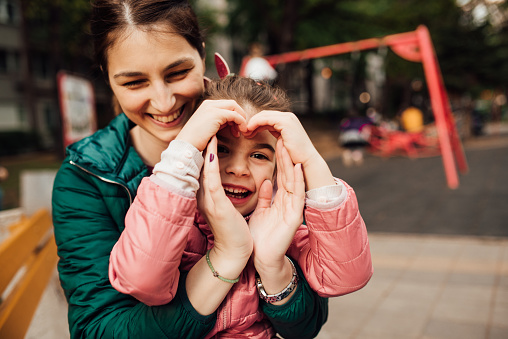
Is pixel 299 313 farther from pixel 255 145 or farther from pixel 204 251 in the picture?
pixel 255 145

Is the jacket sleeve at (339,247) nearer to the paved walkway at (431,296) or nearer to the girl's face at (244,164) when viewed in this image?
the girl's face at (244,164)

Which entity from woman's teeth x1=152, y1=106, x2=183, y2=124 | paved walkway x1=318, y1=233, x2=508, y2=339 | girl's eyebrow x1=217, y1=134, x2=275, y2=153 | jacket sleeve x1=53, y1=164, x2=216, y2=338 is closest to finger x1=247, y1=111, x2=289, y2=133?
girl's eyebrow x1=217, y1=134, x2=275, y2=153

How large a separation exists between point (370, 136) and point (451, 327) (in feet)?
41.7

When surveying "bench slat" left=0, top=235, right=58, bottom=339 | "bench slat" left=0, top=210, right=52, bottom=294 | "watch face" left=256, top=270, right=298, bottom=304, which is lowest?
"bench slat" left=0, top=235, right=58, bottom=339

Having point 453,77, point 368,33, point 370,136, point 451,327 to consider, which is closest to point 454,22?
point 453,77

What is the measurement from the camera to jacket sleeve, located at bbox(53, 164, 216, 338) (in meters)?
1.14

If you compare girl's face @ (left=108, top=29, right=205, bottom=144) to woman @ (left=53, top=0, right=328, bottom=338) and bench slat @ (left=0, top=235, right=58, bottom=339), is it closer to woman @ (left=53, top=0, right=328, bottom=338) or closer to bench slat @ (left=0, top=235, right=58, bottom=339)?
woman @ (left=53, top=0, right=328, bottom=338)

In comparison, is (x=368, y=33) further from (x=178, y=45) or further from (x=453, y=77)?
(x=178, y=45)

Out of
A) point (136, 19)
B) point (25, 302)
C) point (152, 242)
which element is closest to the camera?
point (152, 242)

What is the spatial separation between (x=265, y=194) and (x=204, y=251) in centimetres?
26

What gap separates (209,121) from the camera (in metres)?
1.11

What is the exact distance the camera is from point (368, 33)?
18.0 metres

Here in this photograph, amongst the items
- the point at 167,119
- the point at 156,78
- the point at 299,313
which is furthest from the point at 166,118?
the point at 299,313

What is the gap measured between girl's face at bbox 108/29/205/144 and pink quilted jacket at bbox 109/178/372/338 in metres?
0.36
